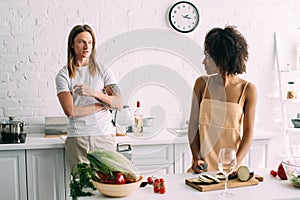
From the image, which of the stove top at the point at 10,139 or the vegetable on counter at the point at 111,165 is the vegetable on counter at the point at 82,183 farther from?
the stove top at the point at 10,139

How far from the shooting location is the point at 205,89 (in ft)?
8.37

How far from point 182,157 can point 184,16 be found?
1342mm

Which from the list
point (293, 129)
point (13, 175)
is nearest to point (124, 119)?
point (13, 175)

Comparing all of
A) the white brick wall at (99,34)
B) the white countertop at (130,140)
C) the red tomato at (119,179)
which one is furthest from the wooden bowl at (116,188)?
the white brick wall at (99,34)

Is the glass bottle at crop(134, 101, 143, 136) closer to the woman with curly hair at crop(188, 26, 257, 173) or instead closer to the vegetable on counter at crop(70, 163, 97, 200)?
the woman with curly hair at crop(188, 26, 257, 173)

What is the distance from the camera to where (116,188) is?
5.88 feet

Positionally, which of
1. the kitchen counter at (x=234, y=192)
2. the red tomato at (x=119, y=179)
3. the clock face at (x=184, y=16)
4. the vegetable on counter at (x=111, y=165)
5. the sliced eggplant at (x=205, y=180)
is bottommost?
A: the kitchen counter at (x=234, y=192)

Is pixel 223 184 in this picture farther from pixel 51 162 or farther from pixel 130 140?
pixel 51 162

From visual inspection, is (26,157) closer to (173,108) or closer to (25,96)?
(25,96)

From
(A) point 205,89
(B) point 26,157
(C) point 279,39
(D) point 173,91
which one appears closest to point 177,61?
(D) point 173,91

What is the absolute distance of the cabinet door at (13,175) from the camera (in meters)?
3.03

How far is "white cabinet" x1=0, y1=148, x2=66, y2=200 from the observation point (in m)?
3.04

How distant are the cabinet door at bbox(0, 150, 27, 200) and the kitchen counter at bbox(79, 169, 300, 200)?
4.47 ft

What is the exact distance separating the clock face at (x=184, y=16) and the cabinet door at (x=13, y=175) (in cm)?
181
